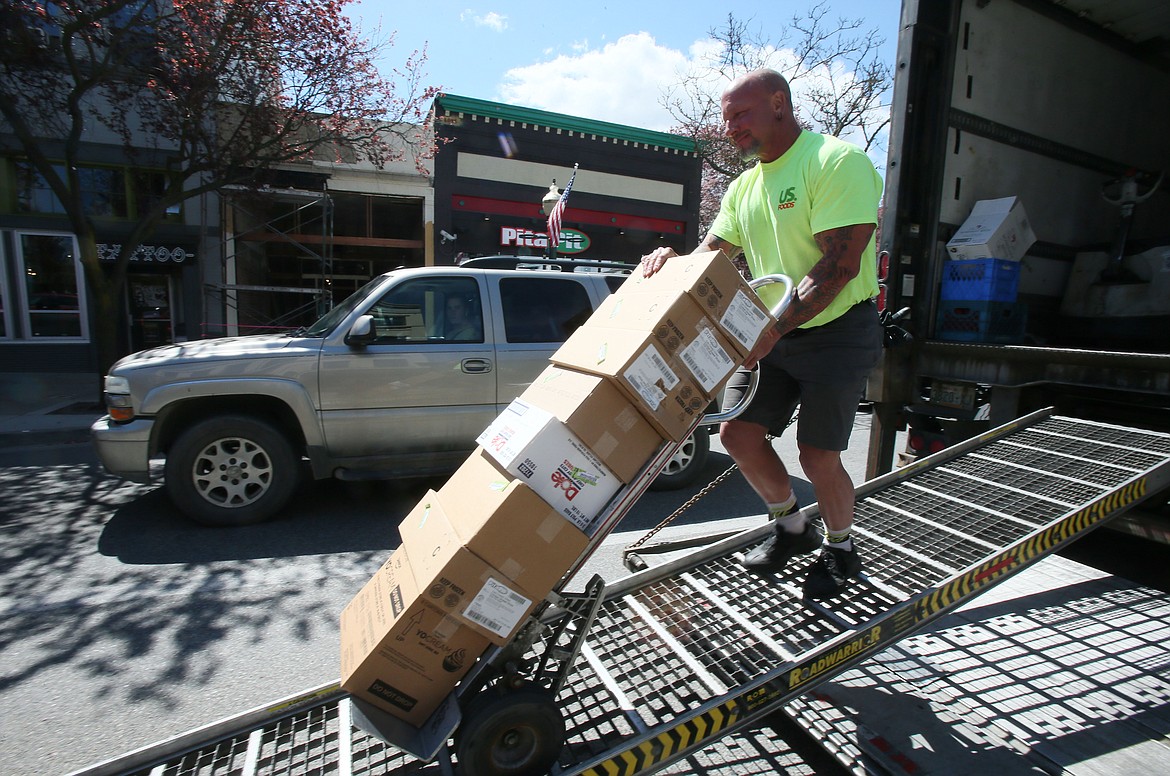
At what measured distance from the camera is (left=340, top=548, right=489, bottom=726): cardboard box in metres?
1.87

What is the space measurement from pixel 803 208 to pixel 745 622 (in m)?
1.63

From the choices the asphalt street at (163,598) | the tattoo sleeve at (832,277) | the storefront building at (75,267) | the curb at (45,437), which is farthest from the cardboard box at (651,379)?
the storefront building at (75,267)

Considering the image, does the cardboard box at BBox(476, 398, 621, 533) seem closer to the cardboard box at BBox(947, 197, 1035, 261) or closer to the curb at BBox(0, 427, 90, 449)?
the cardboard box at BBox(947, 197, 1035, 261)

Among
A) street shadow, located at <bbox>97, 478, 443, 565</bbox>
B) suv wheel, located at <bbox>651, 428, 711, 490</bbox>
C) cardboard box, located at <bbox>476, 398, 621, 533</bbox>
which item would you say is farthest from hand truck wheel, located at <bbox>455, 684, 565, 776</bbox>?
suv wheel, located at <bbox>651, 428, 711, 490</bbox>

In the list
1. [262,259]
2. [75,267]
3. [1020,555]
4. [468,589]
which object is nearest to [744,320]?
[468,589]

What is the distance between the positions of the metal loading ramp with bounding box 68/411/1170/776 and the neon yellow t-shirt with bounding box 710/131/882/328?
1.15 metres

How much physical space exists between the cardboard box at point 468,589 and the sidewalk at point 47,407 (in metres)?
8.48

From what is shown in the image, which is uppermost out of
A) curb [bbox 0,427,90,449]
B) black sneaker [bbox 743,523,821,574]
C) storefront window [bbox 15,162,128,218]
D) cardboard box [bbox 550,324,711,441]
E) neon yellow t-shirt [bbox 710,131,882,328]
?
storefront window [bbox 15,162,128,218]

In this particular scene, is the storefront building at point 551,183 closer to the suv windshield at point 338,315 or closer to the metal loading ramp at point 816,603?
the suv windshield at point 338,315

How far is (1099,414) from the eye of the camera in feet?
13.2

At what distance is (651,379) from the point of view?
1939 mm

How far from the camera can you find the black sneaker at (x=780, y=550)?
295 centimetres

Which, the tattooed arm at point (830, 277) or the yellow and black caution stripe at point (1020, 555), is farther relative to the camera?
the yellow and black caution stripe at point (1020, 555)

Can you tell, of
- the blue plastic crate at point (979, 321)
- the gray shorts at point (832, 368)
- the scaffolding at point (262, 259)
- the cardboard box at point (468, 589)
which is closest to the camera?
the cardboard box at point (468, 589)
